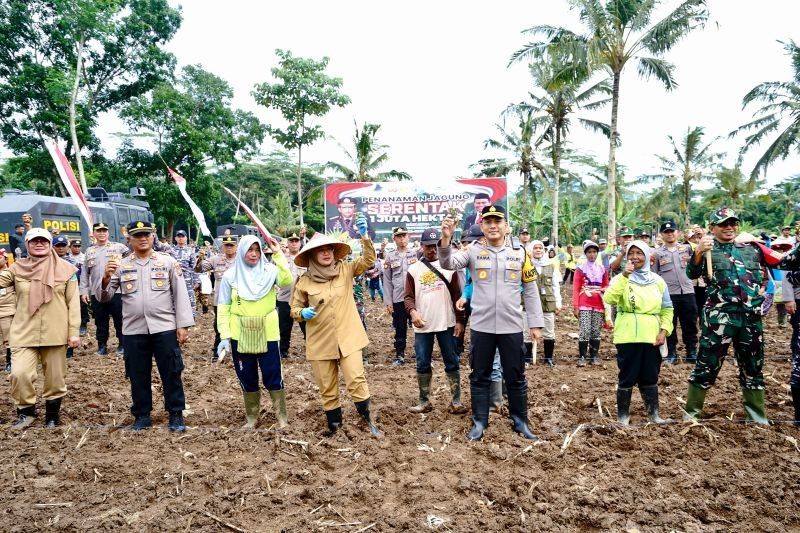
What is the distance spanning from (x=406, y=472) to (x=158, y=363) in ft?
8.17

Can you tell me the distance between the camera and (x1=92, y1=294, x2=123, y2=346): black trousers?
331 inches

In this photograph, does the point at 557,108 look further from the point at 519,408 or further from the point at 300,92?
the point at 519,408

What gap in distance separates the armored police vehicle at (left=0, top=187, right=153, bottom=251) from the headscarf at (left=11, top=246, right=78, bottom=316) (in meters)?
6.77

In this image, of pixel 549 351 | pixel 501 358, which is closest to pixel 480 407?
pixel 501 358

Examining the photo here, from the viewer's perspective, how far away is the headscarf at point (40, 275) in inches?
202

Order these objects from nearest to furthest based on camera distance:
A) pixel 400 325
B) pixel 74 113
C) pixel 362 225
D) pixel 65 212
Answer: pixel 362 225 < pixel 400 325 < pixel 65 212 < pixel 74 113

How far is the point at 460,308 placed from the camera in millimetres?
5340

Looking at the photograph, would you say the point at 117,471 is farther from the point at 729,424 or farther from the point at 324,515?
the point at 729,424

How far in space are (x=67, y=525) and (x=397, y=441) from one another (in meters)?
2.37

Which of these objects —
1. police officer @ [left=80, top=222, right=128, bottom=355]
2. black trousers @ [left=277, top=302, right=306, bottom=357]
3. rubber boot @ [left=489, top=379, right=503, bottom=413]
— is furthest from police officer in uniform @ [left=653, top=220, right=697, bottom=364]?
police officer @ [left=80, top=222, right=128, bottom=355]

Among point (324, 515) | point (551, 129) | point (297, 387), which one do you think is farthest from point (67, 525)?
point (551, 129)

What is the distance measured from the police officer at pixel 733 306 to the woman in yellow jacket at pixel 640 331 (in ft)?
1.08

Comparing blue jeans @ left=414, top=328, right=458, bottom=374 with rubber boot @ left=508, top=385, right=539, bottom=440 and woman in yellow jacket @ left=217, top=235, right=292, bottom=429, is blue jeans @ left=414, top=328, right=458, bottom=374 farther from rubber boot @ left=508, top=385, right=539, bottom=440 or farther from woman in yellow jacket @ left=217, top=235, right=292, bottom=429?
woman in yellow jacket @ left=217, top=235, right=292, bottom=429

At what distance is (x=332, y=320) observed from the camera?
15.2 ft
